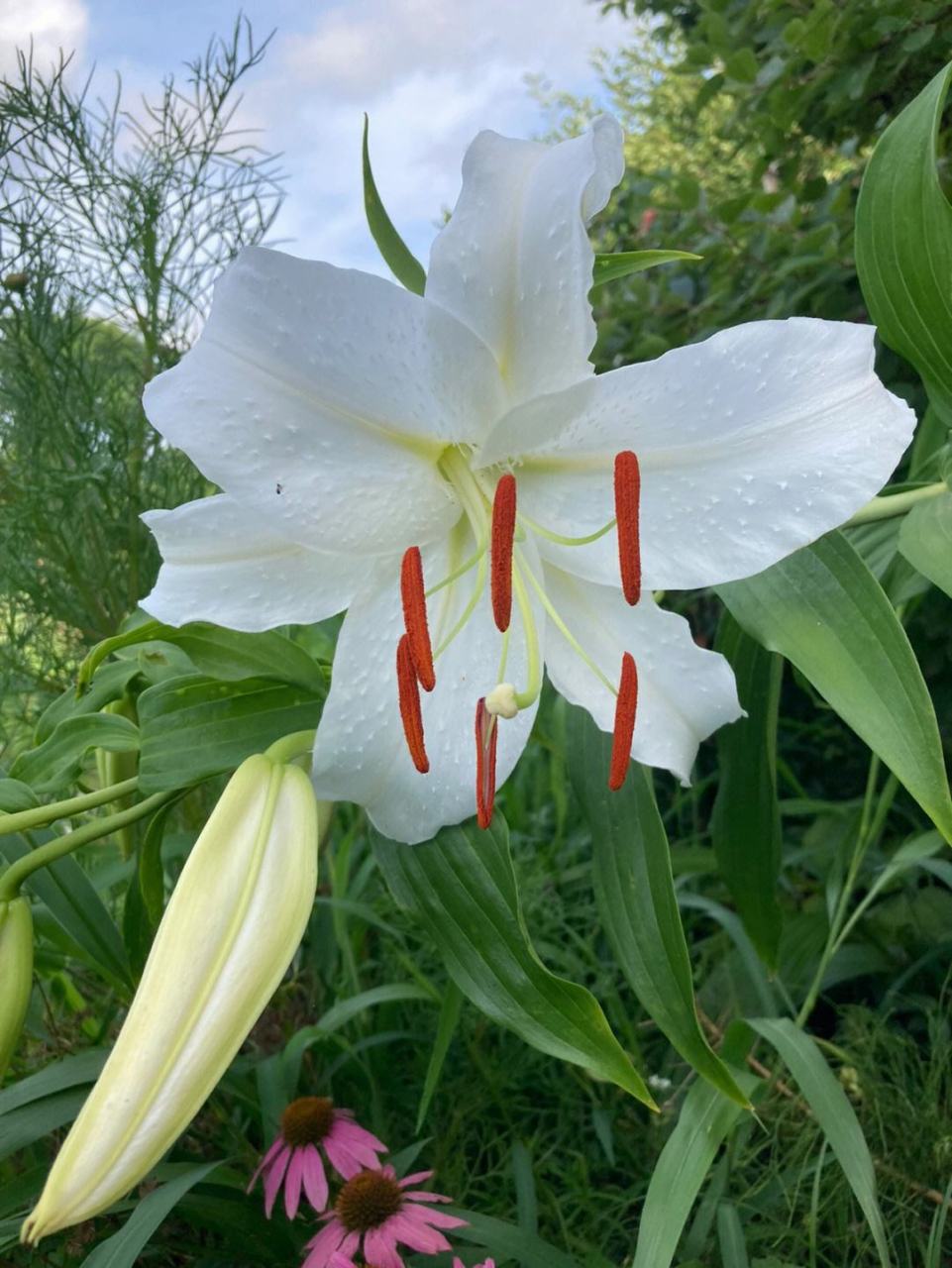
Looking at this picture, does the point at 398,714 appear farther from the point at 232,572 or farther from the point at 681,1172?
the point at 681,1172

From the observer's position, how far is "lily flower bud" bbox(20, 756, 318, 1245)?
31 centimetres

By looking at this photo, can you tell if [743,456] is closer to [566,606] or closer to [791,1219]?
[566,606]

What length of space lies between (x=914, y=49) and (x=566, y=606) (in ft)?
2.24

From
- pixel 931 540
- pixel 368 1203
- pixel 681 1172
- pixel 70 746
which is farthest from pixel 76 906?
pixel 931 540

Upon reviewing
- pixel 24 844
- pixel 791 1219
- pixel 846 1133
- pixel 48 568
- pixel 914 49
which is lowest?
pixel 791 1219

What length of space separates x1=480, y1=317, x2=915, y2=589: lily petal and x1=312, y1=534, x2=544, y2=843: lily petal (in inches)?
2.0

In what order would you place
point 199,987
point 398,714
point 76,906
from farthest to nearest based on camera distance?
point 76,906 < point 398,714 < point 199,987

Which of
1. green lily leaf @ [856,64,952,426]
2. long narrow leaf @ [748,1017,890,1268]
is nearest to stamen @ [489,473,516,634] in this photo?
green lily leaf @ [856,64,952,426]

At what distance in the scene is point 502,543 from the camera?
1.34 feet

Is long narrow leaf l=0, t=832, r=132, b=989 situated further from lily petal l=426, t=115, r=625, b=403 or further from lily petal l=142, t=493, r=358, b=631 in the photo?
lily petal l=426, t=115, r=625, b=403

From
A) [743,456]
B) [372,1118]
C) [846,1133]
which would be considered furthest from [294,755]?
[372,1118]

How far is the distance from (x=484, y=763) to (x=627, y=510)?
0.10 meters

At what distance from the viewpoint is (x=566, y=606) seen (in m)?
0.47

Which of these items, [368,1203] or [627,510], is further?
[368,1203]
